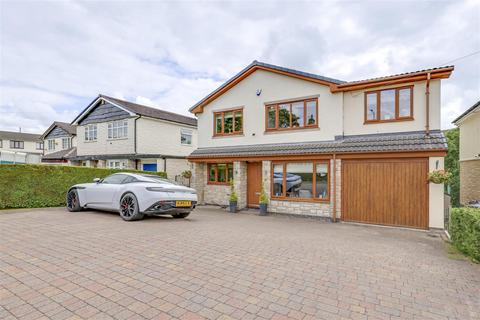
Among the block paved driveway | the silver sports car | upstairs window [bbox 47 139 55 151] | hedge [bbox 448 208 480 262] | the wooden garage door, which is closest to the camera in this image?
the block paved driveway

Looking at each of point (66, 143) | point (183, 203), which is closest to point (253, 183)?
point (183, 203)

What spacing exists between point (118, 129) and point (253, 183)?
12.3 metres

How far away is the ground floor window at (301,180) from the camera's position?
10133 mm

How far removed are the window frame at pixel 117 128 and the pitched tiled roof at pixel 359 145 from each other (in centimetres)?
961

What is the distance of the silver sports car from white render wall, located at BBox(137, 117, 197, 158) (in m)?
9.79

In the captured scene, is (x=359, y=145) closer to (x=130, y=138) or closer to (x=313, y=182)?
(x=313, y=182)

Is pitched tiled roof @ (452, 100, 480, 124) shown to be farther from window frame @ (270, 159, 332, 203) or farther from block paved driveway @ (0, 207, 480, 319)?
block paved driveway @ (0, 207, 480, 319)

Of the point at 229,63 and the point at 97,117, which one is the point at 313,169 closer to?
the point at 229,63

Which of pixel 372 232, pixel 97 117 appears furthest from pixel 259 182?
pixel 97 117


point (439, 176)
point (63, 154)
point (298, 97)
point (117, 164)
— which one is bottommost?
point (439, 176)

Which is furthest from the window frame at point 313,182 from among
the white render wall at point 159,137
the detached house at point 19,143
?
the detached house at point 19,143

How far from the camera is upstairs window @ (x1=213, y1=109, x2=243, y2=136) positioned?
1308 centimetres

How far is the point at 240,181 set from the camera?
12125 mm

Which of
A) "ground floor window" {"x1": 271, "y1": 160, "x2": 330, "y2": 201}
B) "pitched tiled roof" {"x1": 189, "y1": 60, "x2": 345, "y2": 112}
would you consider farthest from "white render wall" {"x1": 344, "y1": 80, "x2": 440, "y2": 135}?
"ground floor window" {"x1": 271, "y1": 160, "x2": 330, "y2": 201}
